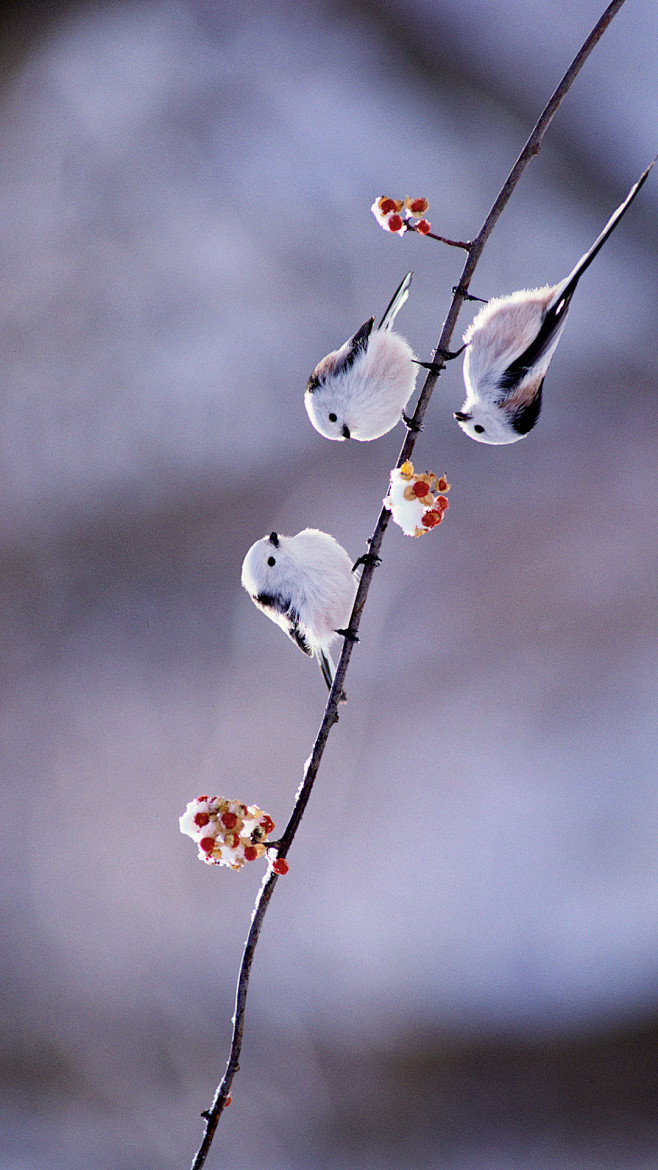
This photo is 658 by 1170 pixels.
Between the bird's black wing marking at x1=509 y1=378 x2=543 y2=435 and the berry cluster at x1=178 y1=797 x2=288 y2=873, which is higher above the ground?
the bird's black wing marking at x1=509 y1=378 x2=543 y2=435

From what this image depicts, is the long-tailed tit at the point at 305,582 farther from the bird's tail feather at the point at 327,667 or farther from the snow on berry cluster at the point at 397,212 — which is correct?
the snow on berry cluster at the point at 397,212

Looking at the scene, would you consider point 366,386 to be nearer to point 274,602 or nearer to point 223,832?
point 274,602

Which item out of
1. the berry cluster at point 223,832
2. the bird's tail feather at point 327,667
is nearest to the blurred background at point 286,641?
the bird's tail feather at point 327,667

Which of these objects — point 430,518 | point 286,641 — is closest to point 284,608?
point 430,518

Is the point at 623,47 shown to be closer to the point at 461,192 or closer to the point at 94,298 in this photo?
the point at 461,192

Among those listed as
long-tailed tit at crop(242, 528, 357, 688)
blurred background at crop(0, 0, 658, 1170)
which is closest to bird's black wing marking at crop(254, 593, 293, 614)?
long-tailed tit at crop(242, 528, 357, 688)

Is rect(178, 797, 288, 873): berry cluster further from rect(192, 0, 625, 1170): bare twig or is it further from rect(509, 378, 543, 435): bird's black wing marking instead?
rect(509, 378, 543, 435): bird's black wing marking
